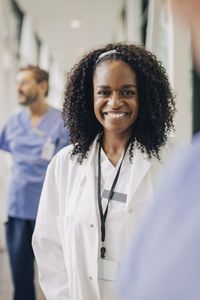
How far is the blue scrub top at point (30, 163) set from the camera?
1869mm

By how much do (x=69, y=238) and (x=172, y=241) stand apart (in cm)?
70

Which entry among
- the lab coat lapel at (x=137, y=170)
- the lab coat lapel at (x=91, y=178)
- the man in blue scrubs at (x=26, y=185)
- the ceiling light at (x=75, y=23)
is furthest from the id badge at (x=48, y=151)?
the ceiling light at (x=75, y=23)

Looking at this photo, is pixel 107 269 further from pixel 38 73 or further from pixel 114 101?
pixel 38 73

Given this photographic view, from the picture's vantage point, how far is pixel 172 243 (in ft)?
1.17

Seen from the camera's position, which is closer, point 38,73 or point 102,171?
point 102,171

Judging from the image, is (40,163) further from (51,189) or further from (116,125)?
(116,125)

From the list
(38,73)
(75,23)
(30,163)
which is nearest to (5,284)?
(30,163)

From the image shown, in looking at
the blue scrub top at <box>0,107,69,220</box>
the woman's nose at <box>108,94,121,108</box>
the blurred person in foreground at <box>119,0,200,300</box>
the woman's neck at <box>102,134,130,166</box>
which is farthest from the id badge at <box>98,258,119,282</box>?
the blue scrub top at <box>0,107,69,220</box>

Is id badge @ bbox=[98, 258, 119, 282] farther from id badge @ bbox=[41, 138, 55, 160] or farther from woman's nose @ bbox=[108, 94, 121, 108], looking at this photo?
id badge @ bbox=[41, 138, 55, 160]

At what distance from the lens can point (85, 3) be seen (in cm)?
457

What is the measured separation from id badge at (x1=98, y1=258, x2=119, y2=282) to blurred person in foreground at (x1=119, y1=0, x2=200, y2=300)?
588 millimetres

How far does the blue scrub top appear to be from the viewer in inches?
73.6

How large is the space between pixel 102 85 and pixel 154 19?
1.22 metres

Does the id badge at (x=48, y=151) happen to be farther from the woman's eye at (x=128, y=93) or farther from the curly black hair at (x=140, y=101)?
the woman's eye at (x=128, y=93)
